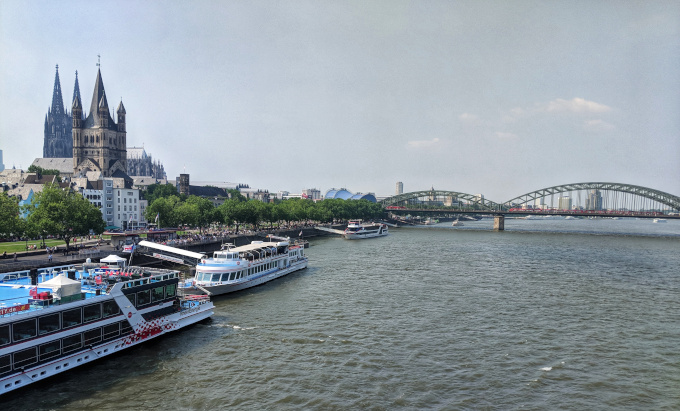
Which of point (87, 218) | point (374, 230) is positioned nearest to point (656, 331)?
point (87, 218)

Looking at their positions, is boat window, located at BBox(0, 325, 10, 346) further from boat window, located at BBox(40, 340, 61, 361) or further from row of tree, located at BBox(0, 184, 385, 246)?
row of tree, located at BBox(0, 184, 385, 246)

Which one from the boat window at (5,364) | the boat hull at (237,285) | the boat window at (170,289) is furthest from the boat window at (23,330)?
the boat hull at (237,285)

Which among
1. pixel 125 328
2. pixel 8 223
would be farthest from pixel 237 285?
pixel 8 223

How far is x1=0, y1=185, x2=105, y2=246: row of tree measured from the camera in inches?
2266

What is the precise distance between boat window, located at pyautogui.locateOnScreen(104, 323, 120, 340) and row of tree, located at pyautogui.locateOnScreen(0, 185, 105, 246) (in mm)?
36118

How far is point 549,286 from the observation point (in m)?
53.0

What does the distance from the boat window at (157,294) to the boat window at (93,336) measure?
16.2 ft

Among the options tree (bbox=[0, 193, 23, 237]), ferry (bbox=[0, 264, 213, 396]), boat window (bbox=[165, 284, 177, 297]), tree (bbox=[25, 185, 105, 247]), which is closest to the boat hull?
boat window (bbox=[165, 284, 177, 297])

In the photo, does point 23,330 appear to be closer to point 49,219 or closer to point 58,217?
point 49,219

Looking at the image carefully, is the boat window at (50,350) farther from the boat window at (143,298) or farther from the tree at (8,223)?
the tree at (8,223)

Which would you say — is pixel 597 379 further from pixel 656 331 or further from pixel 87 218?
pixel 87 218

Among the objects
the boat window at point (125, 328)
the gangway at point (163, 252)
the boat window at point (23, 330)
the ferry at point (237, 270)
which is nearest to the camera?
the boat window at point (23, 330)

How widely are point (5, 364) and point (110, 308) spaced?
259 inches

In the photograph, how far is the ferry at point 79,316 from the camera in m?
22.9
